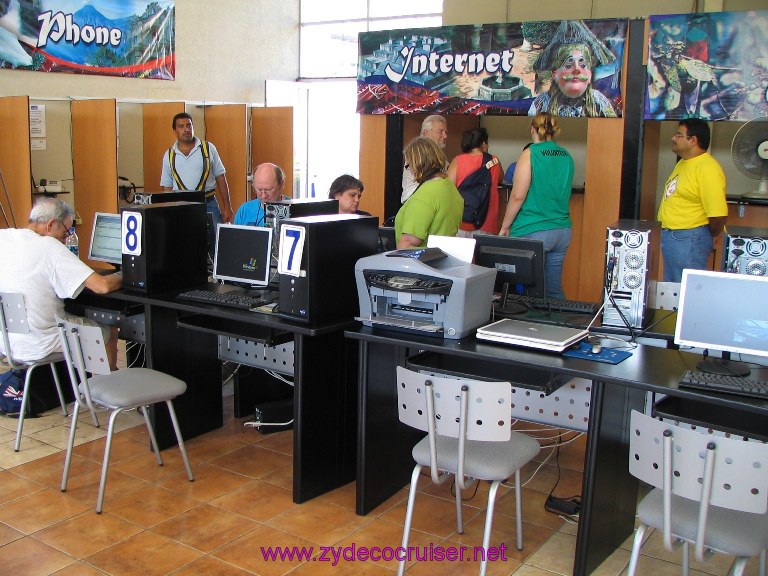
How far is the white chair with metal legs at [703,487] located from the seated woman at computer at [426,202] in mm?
1946

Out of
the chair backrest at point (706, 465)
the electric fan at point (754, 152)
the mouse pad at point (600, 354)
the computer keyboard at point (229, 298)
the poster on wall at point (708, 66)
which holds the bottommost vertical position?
the chair backrest at point (706, 465)

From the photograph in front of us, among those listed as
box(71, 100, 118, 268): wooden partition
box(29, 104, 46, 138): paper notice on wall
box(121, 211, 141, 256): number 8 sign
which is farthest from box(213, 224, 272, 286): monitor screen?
box(29, 104, 46, 138): paper notice on wall

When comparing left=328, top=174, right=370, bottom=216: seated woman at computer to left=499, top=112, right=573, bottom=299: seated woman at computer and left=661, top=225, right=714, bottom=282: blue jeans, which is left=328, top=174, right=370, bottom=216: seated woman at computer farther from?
left=661, top=225, right=714, bottom=282: blue jeans

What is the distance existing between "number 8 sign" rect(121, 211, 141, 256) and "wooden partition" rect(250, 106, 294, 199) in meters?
4.16

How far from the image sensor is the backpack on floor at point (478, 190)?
5.47 m

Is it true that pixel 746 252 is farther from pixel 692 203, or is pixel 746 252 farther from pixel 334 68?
pixel 334 68

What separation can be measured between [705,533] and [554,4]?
645cm

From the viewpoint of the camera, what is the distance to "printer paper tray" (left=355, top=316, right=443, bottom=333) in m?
2.98

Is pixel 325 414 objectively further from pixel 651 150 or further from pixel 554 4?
pixel 554 4

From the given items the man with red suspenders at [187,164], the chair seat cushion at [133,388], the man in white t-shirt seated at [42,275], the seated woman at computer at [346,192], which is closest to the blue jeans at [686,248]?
the seated woman at computer at [346,192]

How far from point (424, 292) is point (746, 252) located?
1.29 meters

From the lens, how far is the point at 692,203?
15.6 feet

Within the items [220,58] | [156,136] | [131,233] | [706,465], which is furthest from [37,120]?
[706,465]

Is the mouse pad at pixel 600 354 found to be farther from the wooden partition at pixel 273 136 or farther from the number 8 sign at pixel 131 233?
the wooden partition at pixel 273 136
